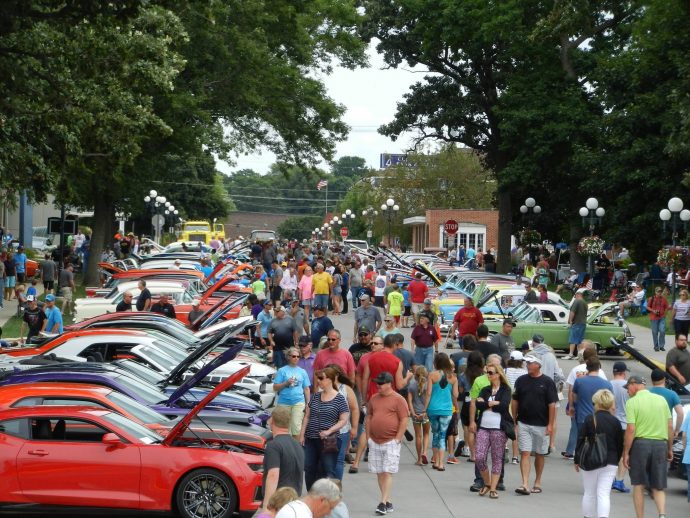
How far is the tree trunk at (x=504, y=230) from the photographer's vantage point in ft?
183

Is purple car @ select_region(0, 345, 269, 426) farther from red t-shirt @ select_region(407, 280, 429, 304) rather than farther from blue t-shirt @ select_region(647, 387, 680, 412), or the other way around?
red t-shirt @ select_region(407, 280, 429, 304)

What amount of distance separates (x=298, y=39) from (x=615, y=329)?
2204 centimetres

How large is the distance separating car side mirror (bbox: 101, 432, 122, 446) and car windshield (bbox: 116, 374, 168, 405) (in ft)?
8.05

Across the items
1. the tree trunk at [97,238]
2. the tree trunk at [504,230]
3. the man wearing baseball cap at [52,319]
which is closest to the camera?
Result: the man wearing baseball cap at [52,319]

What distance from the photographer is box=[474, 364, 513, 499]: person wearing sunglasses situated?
13.9m

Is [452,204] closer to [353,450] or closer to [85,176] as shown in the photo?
[85,176]

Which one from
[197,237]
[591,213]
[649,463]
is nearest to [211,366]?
[649,463]

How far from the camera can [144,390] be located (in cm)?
1521

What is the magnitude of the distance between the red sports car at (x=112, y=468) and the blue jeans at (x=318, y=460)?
0.68 metres

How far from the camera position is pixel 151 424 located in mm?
13258

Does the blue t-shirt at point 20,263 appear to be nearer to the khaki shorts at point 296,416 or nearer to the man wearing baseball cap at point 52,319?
the man wearing baseball cap at point 52,319

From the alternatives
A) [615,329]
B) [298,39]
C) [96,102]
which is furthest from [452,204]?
[96,102]

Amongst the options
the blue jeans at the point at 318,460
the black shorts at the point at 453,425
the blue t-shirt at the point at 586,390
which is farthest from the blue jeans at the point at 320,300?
the blue jeans at the point at 318,460

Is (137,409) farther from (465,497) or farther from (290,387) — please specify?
(465,497)
